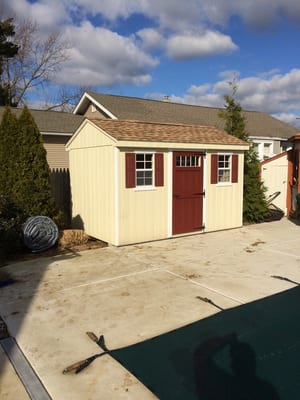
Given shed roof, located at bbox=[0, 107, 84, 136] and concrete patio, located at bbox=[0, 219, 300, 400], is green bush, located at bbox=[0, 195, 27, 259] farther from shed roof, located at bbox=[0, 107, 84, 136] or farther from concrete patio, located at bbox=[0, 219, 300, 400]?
shed roof, located at bbox=[0, 107, 84, 136]

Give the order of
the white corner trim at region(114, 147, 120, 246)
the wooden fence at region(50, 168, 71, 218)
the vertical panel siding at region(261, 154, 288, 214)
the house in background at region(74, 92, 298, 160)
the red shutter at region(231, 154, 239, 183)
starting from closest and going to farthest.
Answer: the white corner trim at region(114, 147, 120, 246) < the red shutter at region(231, 154, 239, 183) < the wooden fence at region(50, 168, 71, 218) < the vertical panel siding at region(261, 154, 288, 214) < the house in background at region(74, 92, 298, 160)

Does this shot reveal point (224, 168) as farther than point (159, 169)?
Yes

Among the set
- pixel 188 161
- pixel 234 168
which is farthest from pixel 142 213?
pixel 234 168

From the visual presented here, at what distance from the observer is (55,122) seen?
1412cm

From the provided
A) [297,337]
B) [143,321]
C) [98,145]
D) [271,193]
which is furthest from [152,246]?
[271,193]

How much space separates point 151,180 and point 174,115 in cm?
1063

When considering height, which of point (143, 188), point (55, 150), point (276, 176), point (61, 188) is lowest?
point (61, 188)

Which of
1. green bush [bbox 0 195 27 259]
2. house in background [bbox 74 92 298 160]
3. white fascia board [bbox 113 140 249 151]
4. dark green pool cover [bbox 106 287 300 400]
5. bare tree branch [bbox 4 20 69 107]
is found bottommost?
dark green pool cover [bbox 106 287 300 400]

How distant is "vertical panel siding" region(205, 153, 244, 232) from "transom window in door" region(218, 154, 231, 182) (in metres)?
0.25

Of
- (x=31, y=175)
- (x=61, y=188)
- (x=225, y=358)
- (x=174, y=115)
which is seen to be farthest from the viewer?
(x=174, y=115)

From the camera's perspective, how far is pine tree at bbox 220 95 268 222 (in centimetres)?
1084

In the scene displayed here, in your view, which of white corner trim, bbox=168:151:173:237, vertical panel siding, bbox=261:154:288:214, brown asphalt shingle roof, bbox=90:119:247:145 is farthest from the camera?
vertical panel siding, bbox=261:154:288:214

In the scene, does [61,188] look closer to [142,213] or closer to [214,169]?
[142,213]

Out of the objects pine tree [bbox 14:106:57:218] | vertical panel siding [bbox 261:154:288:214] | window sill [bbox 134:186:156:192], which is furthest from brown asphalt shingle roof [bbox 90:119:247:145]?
vertical panel siding [bbox 261:154:288:214]
